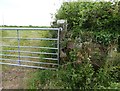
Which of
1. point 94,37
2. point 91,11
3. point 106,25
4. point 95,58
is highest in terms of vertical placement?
point 91,11

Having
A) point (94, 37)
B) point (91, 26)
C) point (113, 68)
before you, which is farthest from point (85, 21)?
point (113, 68)

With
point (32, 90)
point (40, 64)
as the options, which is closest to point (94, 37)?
point (40, 64)

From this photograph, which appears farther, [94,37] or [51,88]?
[94,37]

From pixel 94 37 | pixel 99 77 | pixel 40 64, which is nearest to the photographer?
pixel 99 77

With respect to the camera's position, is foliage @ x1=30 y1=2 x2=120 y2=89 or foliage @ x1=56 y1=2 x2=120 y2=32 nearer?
foliage @ x1=30 y1=2 x2=120 y2=89

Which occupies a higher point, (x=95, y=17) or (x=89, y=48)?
(x=95, y=17)

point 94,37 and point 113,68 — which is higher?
point 94,37

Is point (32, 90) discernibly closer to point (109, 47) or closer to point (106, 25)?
point (109, 47)

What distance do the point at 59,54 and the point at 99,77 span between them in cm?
147

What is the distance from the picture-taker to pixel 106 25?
5020 mm

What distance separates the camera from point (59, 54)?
482cm

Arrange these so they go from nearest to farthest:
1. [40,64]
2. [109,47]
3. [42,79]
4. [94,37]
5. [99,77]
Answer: [99,77] → [42,79] → [109,47] → [94,37] → [40,64]

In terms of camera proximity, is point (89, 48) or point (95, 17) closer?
point (89, 48)

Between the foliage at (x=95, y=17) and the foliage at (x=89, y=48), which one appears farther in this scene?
the foliage at (x=95, y=17)
